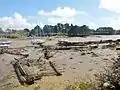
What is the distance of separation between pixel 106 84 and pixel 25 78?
9.20 metres

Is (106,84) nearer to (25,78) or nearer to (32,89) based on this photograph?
(32,89)

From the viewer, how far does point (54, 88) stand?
17781 mm

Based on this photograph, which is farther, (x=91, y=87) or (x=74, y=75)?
(x=74, y=75)

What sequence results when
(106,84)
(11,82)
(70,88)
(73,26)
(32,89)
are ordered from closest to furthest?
1. (106,84)
2. (70,88)
3. (32,89)
4. (11,82)
5. (73,26)

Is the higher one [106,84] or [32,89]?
[106,84]

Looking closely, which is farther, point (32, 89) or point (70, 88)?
point (32, 89)

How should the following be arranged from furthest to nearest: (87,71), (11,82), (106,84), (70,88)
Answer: (87,71), (11,82), (70,88), (106,84)

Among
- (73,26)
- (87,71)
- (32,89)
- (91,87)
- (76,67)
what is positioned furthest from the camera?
(73,26)

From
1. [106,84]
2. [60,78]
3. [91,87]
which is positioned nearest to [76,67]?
[60,78]

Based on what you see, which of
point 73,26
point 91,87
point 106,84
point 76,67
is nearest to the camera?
point 106,84

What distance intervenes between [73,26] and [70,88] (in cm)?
15145

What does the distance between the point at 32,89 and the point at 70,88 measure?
274 cm

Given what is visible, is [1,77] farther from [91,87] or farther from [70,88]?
[91,87]

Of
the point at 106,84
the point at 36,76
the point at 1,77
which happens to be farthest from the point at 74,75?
the point at 106,84
